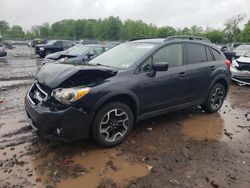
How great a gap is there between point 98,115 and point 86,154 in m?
0.63

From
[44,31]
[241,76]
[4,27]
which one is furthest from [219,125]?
[4,27]

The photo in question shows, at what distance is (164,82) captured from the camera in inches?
205

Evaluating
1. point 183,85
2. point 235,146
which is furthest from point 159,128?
point 235,146

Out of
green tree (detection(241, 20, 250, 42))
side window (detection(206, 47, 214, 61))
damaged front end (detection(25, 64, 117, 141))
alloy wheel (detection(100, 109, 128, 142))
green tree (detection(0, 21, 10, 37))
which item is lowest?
alloy wheel (detection(100, 109, 128, 142))

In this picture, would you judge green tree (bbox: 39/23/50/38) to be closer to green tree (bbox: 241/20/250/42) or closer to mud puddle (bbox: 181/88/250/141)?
green tree (bbox: 241/20/250/42)

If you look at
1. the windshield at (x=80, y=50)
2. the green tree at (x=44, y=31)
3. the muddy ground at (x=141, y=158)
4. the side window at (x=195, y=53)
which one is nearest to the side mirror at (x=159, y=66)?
the side window at (x=195, y=53)

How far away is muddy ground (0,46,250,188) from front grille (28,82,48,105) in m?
0.72

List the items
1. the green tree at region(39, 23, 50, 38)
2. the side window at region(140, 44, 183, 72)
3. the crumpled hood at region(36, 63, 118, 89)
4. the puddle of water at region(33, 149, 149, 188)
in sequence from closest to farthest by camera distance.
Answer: the puddle of water at region(33, 149, 149, 188)
the crumpled hood at region(36, 63, 118, 89)
the side window at region(140, 44, 183, 72)
the green tree at region(39, 23, 50, 38)

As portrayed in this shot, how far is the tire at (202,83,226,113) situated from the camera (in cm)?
653

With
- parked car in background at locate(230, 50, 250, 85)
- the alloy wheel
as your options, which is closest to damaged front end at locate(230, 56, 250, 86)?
parked car in background at locate(230, 50, 250, 85)

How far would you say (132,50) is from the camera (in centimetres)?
549

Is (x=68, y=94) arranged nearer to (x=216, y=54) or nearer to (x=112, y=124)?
(x=112, y=124)

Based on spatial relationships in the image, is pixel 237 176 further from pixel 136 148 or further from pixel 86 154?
pixel 86 154

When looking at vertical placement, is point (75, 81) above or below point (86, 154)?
above
